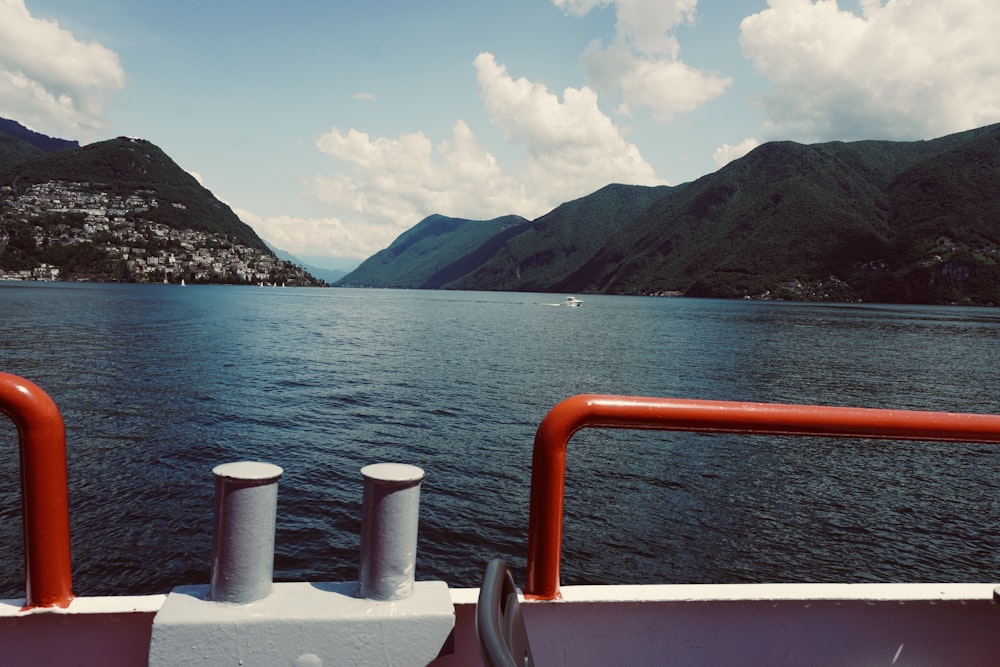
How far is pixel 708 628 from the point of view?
7.54 feet

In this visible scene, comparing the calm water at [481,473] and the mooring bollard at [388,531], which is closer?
the mooring bollard at [388,531]

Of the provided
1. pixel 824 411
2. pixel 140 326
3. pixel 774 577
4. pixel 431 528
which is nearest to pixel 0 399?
pixel 824 411

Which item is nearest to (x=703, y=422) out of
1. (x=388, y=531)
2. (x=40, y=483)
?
(x=388, y=531)

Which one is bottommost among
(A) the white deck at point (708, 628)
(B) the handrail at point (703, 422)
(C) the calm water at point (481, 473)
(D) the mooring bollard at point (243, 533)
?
(C) the calm water at point (481, 473)

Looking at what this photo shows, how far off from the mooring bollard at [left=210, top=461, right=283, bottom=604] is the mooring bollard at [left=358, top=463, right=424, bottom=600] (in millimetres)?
319

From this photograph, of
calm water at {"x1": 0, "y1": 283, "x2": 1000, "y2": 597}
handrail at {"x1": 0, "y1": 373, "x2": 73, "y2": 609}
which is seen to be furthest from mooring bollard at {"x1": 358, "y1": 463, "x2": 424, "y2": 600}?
calm water at {"x1": 0, "y1": 283, "x2": 1000, "y2": 597}

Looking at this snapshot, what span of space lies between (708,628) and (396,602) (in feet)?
Answer: 4.14

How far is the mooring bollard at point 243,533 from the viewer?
75.0 inches

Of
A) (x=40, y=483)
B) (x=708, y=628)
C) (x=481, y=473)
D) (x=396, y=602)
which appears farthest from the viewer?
(x=481, y=473)

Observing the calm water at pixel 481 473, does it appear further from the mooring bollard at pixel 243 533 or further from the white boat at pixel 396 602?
the mooring bollard at pixel 243 533

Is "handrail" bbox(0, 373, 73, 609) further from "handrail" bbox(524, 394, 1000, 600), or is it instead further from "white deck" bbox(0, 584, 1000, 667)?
"handrail" bbox(524, 394, 1000, 600)

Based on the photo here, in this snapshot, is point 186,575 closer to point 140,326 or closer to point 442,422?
point 442,422

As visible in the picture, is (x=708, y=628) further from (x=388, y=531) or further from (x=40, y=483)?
(x=40, y=483)

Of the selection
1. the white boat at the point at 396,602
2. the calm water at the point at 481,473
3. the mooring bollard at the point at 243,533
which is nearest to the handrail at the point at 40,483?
the white boat at the point at 396,602
